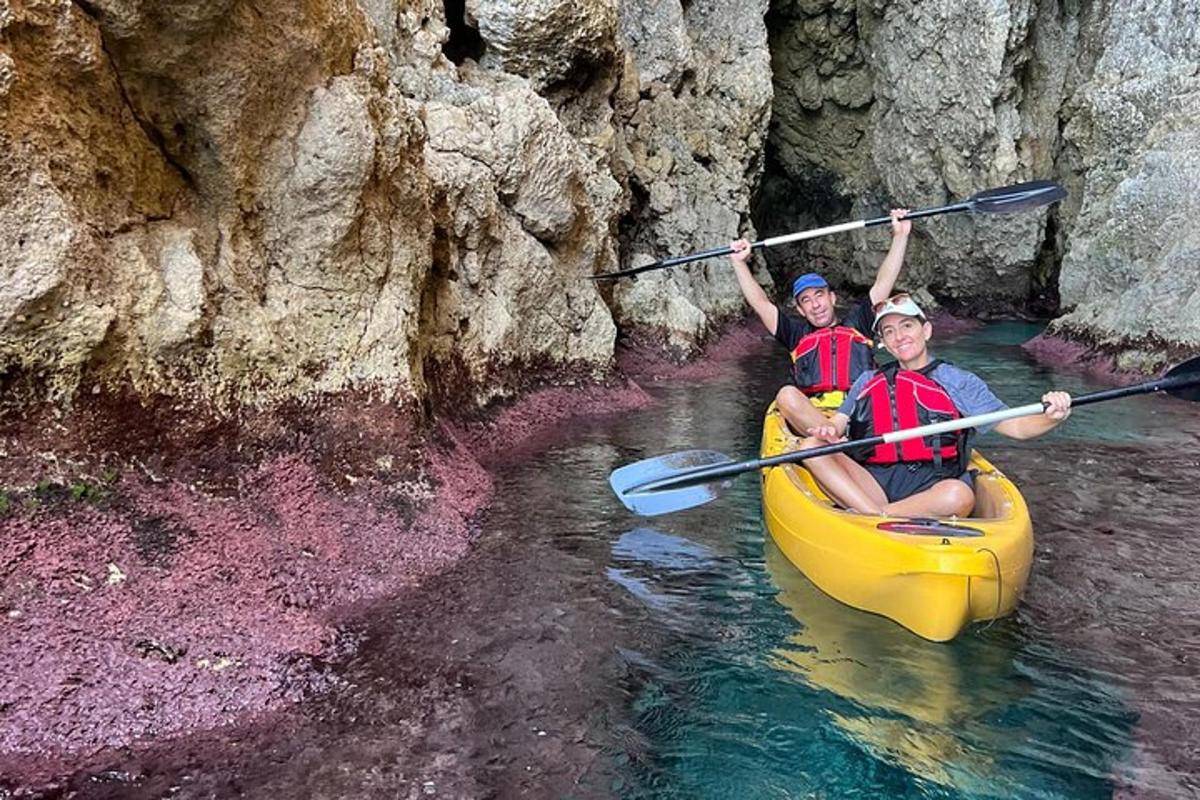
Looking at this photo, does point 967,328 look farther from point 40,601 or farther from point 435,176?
point 40,601

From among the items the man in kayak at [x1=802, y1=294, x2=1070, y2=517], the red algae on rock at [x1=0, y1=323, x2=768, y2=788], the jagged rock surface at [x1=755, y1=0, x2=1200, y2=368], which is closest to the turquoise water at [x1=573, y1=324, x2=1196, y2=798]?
the man in kayak at [x1=802, y1=294, x2=1070, y2=517]

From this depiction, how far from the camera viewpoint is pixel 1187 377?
15.0 feet

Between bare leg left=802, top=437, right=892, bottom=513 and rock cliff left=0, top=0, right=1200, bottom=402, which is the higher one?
rock cliff left=0, top=0, right=1200, bottom=402

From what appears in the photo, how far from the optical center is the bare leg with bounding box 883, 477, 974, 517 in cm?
438

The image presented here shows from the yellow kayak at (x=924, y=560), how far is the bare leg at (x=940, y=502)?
0.15 m

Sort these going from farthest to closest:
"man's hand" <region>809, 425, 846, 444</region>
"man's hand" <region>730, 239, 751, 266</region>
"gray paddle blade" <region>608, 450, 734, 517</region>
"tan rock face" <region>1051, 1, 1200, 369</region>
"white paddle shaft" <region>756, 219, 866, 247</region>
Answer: "tan rock face" <region>1051, 1, 1200, 369</region>, "white paddle shaft" <region>756, 219, 866, 247</region>, "man's hand" <region>730, 239, 751, 266</region>, "gray paddle blade" <region>608, 450, 734, 517</region>, "man's hand" <region>809, 425, 846, 444</region>

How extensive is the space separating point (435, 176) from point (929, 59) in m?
14.5

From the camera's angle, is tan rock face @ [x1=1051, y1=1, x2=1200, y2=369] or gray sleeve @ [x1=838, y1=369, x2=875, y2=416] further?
tan rock face @ [x1=1051, y1=1, x2=1200, y2=369]

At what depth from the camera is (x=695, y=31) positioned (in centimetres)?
1730

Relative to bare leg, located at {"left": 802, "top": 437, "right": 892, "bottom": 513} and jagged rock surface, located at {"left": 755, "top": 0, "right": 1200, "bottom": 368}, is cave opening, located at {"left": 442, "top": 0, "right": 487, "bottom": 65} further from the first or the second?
jagged rock surface, located at {"left": 755, "top": 0, "right": 1200, "bottom": 368}

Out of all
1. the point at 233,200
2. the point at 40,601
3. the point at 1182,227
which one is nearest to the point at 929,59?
the point at 1182,227

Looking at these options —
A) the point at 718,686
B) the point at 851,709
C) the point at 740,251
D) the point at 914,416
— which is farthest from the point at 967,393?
the point at 740,251

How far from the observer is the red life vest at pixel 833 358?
21.5 feet

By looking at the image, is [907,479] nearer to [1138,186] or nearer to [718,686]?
[718,686]
